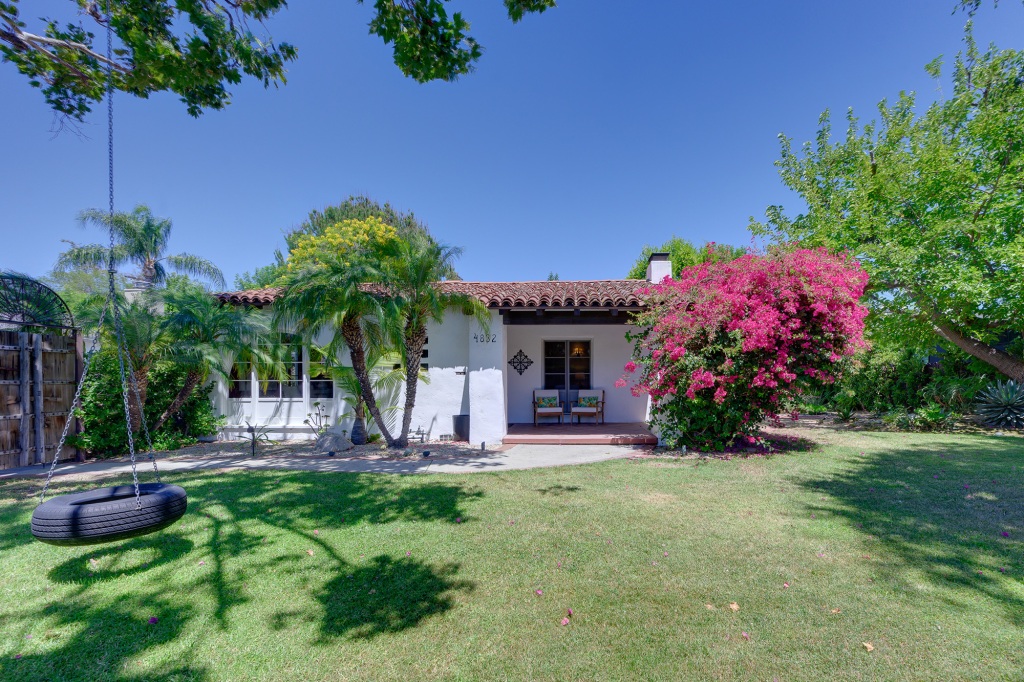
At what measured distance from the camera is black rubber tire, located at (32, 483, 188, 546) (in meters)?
3.17

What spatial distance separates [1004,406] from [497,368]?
43.7 feet

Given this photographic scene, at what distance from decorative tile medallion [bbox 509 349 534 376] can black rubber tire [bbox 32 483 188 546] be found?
10107 mm

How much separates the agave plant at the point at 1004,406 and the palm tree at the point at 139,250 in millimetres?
33005

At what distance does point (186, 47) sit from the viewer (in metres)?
5.87

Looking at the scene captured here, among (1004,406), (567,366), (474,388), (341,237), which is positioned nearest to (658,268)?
(567,366)

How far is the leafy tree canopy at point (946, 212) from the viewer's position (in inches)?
379

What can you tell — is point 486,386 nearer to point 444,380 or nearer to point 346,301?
point 444,380

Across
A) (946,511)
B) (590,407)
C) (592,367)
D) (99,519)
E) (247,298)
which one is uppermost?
(247,298)

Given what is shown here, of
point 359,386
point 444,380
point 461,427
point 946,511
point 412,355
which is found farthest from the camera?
point 444,380

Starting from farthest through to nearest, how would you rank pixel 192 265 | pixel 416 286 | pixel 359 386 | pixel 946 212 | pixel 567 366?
pixel 192 265 < pixel 567 366 < pixel 946 212 < pixel 359 386 < pixel 416 286

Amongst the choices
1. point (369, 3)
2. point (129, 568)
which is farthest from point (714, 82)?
point (129, 568)

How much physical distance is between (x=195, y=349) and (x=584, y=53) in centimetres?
1179

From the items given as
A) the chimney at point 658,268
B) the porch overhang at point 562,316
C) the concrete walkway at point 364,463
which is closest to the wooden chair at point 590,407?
the concrete walkway at point 364,463

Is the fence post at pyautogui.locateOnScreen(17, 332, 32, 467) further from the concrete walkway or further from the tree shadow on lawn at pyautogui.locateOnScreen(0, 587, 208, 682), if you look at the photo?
the tree shadow on lawn at pyautogui.locateOnScreen(0, 587, 208, 682)
